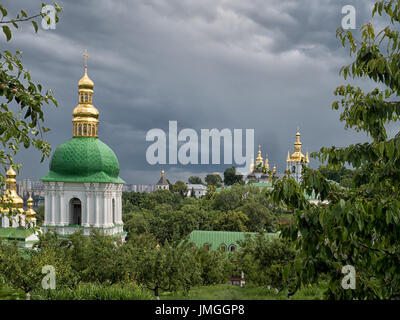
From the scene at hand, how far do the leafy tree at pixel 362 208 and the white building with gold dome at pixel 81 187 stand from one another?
81.3ft

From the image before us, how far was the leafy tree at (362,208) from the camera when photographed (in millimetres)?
3645

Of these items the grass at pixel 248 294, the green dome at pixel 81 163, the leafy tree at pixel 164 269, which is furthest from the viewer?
the green dome at pixel 81 163

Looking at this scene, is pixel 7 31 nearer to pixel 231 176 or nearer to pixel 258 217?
pixel 258 217

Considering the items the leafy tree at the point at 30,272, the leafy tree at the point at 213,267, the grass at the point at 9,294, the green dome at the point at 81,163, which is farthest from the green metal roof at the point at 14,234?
the leafy tree at the point at 213,267

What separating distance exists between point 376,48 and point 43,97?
12.0 ft

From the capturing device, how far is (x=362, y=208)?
11.5 feet

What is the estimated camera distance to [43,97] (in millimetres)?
3916

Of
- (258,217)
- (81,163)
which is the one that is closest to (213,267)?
(81,163)

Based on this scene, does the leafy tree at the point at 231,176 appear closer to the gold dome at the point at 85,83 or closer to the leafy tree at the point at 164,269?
the gold dome at the point at 85,83

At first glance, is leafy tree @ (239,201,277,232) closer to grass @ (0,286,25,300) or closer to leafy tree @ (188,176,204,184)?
grass @ (0,286,25,300)

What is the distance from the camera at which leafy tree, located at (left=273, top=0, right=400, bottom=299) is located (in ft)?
12.0

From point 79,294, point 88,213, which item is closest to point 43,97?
point 79,294

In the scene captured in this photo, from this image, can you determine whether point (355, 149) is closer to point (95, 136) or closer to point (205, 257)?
point (205, 257)

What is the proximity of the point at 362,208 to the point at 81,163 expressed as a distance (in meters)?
27.0
